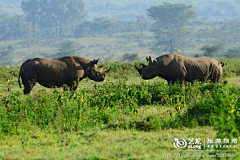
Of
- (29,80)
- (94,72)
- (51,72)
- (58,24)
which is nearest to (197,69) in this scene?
(94,72)

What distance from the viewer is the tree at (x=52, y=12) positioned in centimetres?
12825

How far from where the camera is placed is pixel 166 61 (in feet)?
38.2

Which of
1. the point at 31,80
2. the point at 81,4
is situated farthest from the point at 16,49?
the point at 31,80

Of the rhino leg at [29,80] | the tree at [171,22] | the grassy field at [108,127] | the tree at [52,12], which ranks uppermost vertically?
the tree at [52,12]

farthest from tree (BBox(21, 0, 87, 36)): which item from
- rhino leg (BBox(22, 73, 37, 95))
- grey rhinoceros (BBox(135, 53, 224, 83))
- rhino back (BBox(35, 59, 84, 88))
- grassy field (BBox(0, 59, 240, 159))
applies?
grassy field (BBox(0, 59, 240, 159))

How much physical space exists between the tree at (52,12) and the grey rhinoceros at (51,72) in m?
118

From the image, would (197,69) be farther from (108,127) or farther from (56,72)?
(108,127)

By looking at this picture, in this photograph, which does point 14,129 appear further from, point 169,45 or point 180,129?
point 169,45

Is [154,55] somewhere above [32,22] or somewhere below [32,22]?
below

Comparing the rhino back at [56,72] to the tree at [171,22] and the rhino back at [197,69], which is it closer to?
the rhino back at [197,69]

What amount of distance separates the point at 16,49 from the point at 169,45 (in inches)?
1937

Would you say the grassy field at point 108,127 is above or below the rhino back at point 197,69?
below

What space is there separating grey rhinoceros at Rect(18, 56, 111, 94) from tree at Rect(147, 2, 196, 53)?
288 feet

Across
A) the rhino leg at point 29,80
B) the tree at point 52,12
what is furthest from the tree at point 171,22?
the rhino leg at point 29,80
